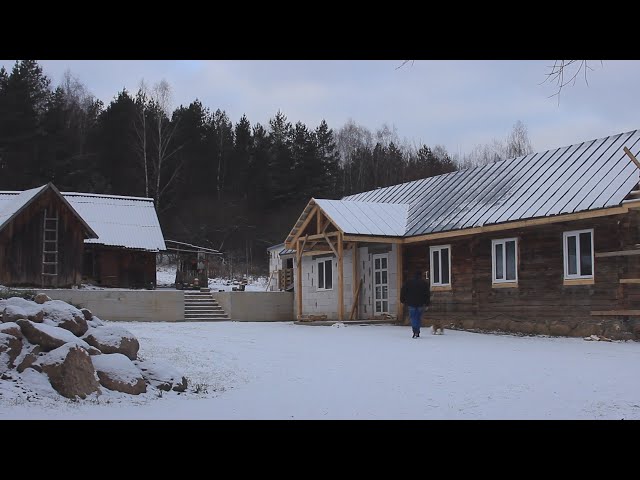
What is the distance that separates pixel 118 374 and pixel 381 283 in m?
16.5

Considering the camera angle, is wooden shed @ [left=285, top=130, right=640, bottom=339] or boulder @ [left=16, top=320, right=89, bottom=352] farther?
wooden shed @ [left=285, top=130, right=640, bottom=339]

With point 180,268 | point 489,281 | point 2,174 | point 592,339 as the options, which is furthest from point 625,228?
point 2,174

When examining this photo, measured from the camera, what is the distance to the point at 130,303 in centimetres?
2698

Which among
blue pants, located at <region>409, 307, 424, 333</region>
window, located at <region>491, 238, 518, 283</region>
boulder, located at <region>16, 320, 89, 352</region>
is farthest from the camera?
window, located at <region>491, 238, 518, 283</region>

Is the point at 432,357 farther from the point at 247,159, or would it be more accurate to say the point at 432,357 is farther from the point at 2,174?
the point at 247,159

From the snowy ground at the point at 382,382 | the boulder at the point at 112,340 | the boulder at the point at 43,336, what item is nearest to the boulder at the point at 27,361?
the boulder at the point at 43,336

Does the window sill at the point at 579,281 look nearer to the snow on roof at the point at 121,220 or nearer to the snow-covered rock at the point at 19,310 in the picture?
the snow-covered rock at the point at 19,310

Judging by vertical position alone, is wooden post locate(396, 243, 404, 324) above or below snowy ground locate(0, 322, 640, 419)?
above

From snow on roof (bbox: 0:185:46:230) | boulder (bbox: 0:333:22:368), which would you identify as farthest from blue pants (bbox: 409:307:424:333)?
snow on roof (bbox: 0:185:46:230)

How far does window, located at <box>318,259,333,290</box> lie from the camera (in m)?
27.8

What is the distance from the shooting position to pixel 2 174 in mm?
49500

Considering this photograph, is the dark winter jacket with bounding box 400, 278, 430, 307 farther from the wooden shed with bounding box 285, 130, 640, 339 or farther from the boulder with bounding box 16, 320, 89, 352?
the boulder with bounding box 16, 320, 89, 352

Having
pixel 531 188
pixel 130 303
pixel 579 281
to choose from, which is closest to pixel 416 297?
pixel 579 281

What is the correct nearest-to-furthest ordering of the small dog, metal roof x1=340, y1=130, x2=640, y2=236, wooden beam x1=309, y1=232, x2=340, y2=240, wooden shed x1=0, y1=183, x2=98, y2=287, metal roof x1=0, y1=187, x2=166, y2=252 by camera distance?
metal roof x1=340, y1=130, x2=640, y2=236
the small dog
wooden beam x1=309, y1=232, x2=340, y2=240
wooden shed x1=0, y1=183, x2=98, y2=287
metal roof x1=0, y1=187, x2=166, y2=252
